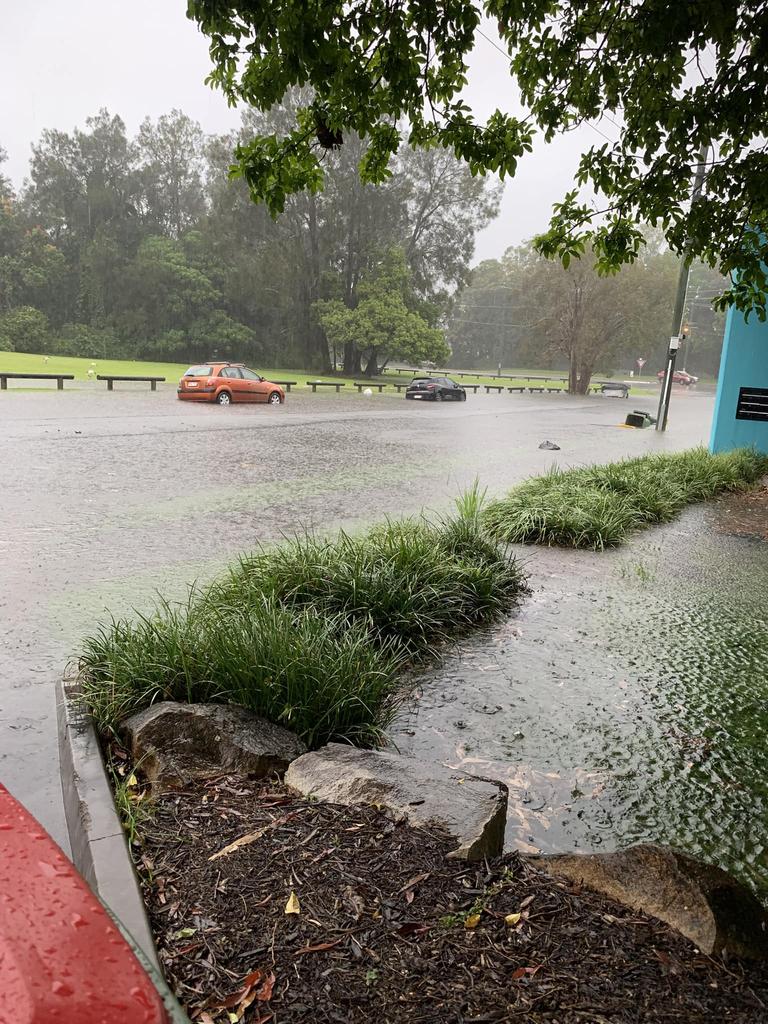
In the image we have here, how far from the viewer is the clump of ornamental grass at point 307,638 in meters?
3.58

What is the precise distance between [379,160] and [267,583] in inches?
124

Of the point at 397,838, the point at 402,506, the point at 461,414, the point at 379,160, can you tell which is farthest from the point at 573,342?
the point at 397,838

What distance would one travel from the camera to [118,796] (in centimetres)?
289

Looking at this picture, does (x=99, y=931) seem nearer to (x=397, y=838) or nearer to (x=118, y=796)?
(x=397, y=838)

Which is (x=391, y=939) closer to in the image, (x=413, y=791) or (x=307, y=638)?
(x=413, y=791)

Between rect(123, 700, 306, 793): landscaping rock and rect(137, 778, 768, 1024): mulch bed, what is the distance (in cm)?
40

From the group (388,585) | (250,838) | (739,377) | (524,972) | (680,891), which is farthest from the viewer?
(739,377)

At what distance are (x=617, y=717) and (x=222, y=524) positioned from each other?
16.6ft

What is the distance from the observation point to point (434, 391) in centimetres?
3547

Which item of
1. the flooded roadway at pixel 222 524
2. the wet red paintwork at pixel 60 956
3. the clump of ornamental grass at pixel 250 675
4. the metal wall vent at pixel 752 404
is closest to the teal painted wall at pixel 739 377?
the metal wall vent at pixel 752 404

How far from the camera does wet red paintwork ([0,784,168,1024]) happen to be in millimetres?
796

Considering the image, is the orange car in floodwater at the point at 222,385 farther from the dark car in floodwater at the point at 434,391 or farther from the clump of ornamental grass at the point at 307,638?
the clump of ornamental grass at the point at 307,638

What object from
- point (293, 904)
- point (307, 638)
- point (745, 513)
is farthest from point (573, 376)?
point (293, 904)

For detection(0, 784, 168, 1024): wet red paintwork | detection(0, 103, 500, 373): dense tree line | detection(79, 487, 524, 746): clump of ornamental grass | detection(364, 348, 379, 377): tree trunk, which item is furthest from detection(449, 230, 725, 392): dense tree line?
detection(0, 784, 168, 1024): wet red paintwork
